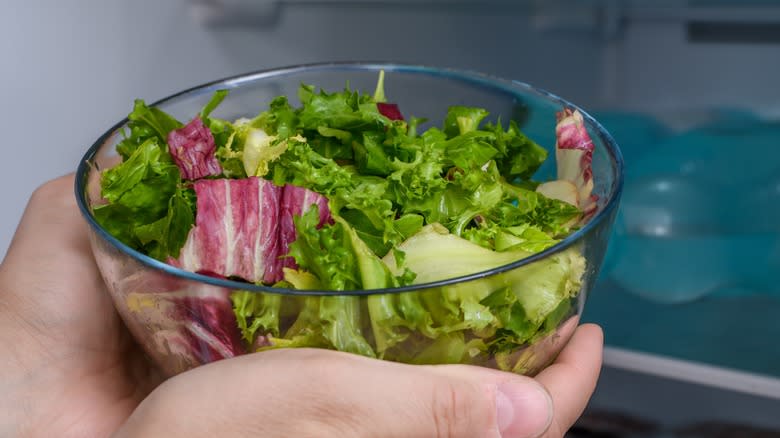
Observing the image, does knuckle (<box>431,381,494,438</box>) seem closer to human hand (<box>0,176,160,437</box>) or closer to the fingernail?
the fingernail

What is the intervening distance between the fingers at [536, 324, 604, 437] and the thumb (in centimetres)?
8

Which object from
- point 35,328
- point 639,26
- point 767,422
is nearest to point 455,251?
point 35,328

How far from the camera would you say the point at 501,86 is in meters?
0.75

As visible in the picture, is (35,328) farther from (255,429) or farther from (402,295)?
(402,295)

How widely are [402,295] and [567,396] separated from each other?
8.5 inches

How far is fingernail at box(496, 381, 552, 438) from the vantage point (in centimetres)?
53

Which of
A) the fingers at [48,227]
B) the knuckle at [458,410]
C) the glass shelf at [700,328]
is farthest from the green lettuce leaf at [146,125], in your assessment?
the glass shelf at [700,328]

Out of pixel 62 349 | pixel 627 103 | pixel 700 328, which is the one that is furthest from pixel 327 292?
pixel 627 103

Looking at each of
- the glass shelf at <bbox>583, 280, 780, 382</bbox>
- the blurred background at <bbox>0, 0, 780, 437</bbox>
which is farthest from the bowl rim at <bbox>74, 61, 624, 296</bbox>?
the glass shelf at <bbox>583, 280, 780, 382</bbox>

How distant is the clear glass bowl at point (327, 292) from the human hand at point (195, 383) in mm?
22

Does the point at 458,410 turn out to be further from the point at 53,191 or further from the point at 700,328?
the point at 700,328

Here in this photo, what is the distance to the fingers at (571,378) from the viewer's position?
0.61 meters

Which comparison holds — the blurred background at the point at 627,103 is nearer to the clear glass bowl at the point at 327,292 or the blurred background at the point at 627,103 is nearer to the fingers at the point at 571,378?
the clear glass bowl at the point at 327,292

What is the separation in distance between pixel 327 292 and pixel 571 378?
0.79ft
